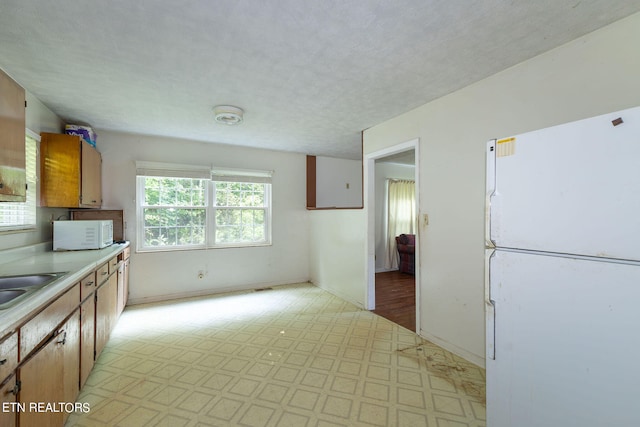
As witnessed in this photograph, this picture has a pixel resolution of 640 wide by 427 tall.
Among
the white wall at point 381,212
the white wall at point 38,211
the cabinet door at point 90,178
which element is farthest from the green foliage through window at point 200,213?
the white wall at point 381,212

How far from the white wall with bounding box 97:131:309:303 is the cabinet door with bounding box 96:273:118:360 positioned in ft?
3.63

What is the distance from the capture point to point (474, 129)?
229 centimetres

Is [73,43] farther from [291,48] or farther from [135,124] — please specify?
[135,124]

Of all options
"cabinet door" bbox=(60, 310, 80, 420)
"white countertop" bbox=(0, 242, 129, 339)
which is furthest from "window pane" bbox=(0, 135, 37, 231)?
"cabinet door" bbox=(60, 310, 80, 420)

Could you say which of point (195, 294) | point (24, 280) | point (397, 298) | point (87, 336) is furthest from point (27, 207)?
point (397, 298)

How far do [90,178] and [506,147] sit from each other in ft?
12.9

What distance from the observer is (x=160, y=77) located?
85.3 inches

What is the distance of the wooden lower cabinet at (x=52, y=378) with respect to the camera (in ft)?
3.70

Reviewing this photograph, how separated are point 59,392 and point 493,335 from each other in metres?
2.23

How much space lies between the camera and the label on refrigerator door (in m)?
1.20

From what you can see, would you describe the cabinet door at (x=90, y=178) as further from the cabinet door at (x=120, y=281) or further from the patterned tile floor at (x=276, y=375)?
the patterned tile floor at (x=276, y=375)

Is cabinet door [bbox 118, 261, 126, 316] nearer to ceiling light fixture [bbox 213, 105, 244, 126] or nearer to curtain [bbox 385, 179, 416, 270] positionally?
ceiling light fixture [bbox 213, 105, 244, 126]

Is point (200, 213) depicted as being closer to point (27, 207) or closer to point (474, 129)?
point (27, 207)

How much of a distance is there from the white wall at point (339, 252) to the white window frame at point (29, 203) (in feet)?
11.0
